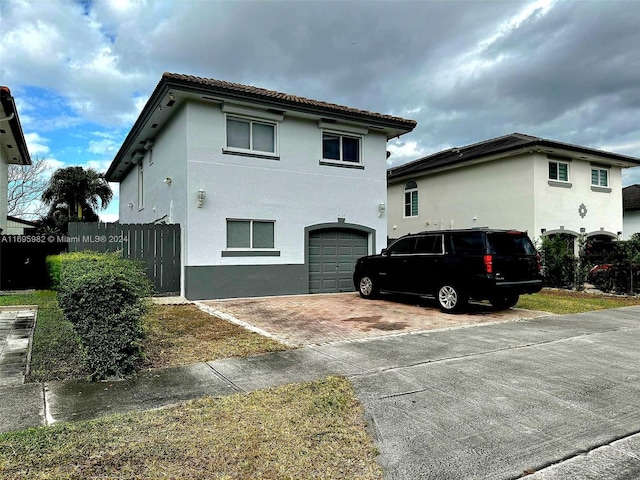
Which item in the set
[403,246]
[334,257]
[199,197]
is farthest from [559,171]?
[199,197]

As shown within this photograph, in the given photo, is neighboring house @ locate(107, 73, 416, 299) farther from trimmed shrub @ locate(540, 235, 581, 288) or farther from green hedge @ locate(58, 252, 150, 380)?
green hedge @ locate(58, 252, 150, 380)

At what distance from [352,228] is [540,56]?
818 cm

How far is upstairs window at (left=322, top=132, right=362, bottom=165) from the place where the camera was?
14.6 m

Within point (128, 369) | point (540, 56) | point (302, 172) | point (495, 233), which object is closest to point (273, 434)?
point (128, 369)

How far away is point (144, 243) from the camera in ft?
41.0

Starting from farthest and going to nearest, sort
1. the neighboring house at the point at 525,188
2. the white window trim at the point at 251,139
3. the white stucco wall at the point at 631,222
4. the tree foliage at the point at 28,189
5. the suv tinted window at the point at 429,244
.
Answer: the tree foliage at the point at 28,189 < the white stucco wall at the point at 631,222 < the neighboring house at the point at 525,188 < the white window trim at the point at 251,139 < the suv tinted window at the point at 429,244

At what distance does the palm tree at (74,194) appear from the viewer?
107ft

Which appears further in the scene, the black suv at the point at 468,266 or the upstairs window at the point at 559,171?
the upstairs window at the point at 559,171

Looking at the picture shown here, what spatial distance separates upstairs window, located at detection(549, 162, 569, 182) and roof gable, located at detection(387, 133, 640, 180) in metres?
0.62

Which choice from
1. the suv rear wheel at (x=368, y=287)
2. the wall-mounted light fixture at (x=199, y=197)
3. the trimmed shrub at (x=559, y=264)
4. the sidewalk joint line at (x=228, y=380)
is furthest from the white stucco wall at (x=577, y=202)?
the sidewalk joint line at (x=228, y=380)

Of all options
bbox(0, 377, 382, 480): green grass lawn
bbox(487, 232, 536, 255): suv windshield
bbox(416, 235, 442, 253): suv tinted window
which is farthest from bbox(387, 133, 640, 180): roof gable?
bbox(0, 377, 382, 480): green grass lawn

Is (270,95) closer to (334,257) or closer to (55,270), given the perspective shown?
(334,257)

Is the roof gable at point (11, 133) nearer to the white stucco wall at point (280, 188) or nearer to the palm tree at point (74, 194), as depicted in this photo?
the white stucco wall at point (280, 188)

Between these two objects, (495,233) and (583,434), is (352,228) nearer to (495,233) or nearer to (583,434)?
(495,233)
